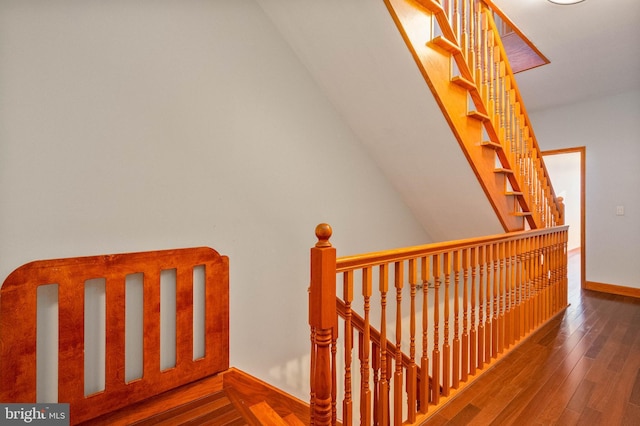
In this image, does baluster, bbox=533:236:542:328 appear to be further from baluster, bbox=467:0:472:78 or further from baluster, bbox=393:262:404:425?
baluster, bbox=393:262:404:425

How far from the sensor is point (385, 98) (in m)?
2.14

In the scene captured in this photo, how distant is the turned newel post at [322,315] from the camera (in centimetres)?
113

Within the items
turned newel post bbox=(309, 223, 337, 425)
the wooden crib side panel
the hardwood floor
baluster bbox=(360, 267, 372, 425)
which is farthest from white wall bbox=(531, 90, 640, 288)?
the wooden crib side panel

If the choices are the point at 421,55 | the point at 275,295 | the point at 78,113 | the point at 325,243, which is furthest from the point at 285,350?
the point at 421,55

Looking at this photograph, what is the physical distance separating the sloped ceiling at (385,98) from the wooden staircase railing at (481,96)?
7 cm

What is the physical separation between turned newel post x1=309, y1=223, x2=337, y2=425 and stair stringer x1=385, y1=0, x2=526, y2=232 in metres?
1.29

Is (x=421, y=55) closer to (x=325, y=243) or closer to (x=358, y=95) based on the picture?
(x=358, y=95)

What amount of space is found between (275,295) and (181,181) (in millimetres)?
905

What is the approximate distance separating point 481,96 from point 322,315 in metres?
1.93

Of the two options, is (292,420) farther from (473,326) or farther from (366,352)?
(473,326)

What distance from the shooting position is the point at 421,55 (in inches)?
71.5

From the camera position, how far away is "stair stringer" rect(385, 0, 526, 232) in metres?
1.76

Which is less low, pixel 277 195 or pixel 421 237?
pixel 277 195

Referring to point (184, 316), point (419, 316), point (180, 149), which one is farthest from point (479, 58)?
point (184, 316)
